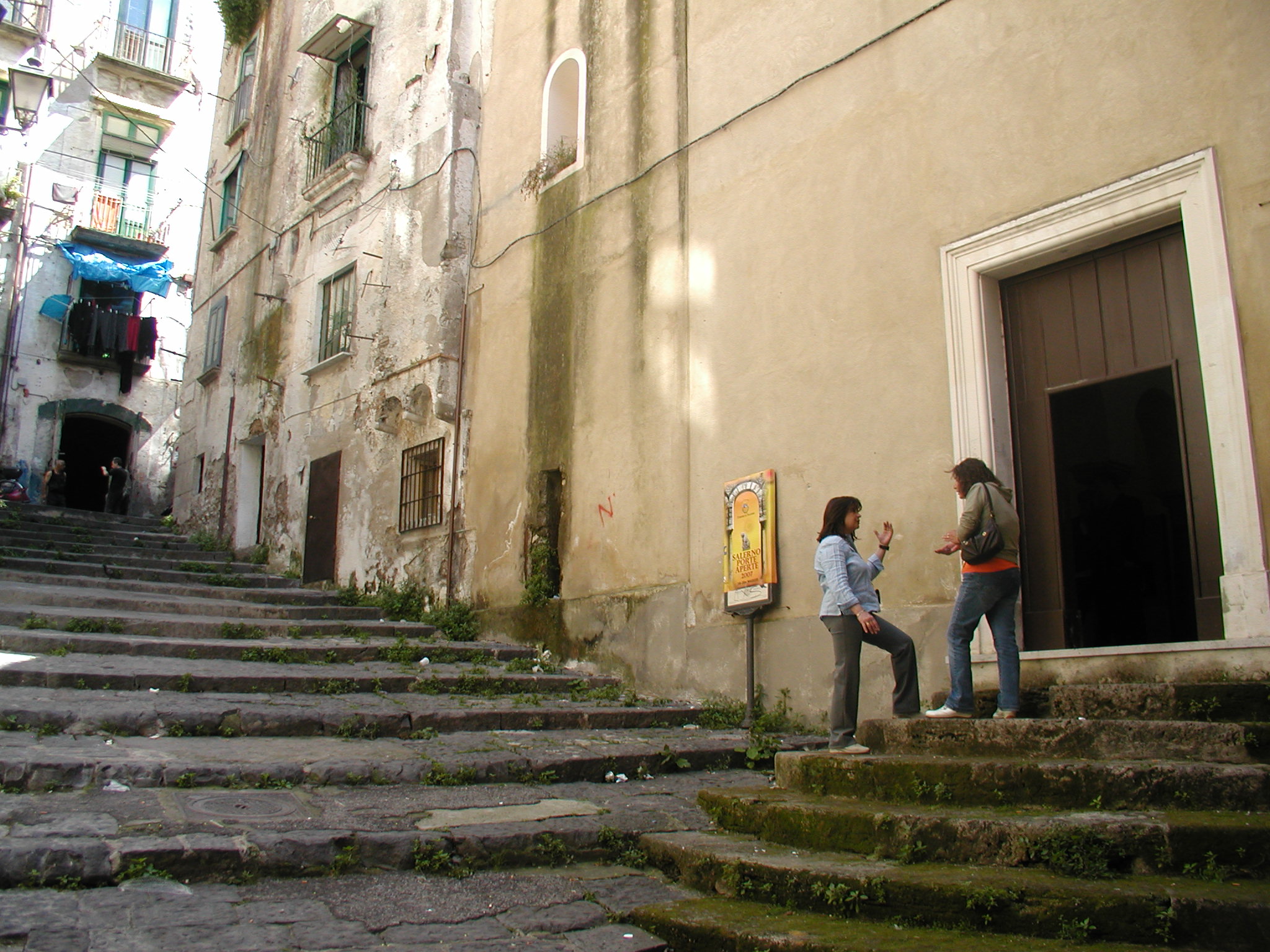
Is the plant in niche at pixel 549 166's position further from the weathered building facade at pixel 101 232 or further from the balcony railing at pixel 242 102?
the weathered building facade at pixel 101 232

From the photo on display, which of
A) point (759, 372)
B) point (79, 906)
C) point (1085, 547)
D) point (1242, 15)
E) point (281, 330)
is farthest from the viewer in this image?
point (281, 330)

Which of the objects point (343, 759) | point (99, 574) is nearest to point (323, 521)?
point (99, 574)

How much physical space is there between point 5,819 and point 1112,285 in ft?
20.6

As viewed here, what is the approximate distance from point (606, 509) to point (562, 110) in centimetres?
483

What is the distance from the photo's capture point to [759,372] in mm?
8281

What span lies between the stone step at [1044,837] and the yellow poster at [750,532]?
12.0 ft

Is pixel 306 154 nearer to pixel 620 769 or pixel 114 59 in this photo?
pixel 114 59

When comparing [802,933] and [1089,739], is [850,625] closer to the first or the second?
[1089,739]

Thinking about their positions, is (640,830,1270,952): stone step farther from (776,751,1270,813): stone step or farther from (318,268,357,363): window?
(318,268,357,363): window

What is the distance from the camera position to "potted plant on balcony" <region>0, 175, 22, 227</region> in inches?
817

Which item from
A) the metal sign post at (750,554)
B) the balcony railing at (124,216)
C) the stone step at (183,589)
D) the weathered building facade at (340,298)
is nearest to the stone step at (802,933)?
the metal sign post at (750,554)

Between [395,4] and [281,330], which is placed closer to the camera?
[395,4]

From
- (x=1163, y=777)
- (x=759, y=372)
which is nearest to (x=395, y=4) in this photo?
(x=759, y=372)

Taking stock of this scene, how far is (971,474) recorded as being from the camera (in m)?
5.55
